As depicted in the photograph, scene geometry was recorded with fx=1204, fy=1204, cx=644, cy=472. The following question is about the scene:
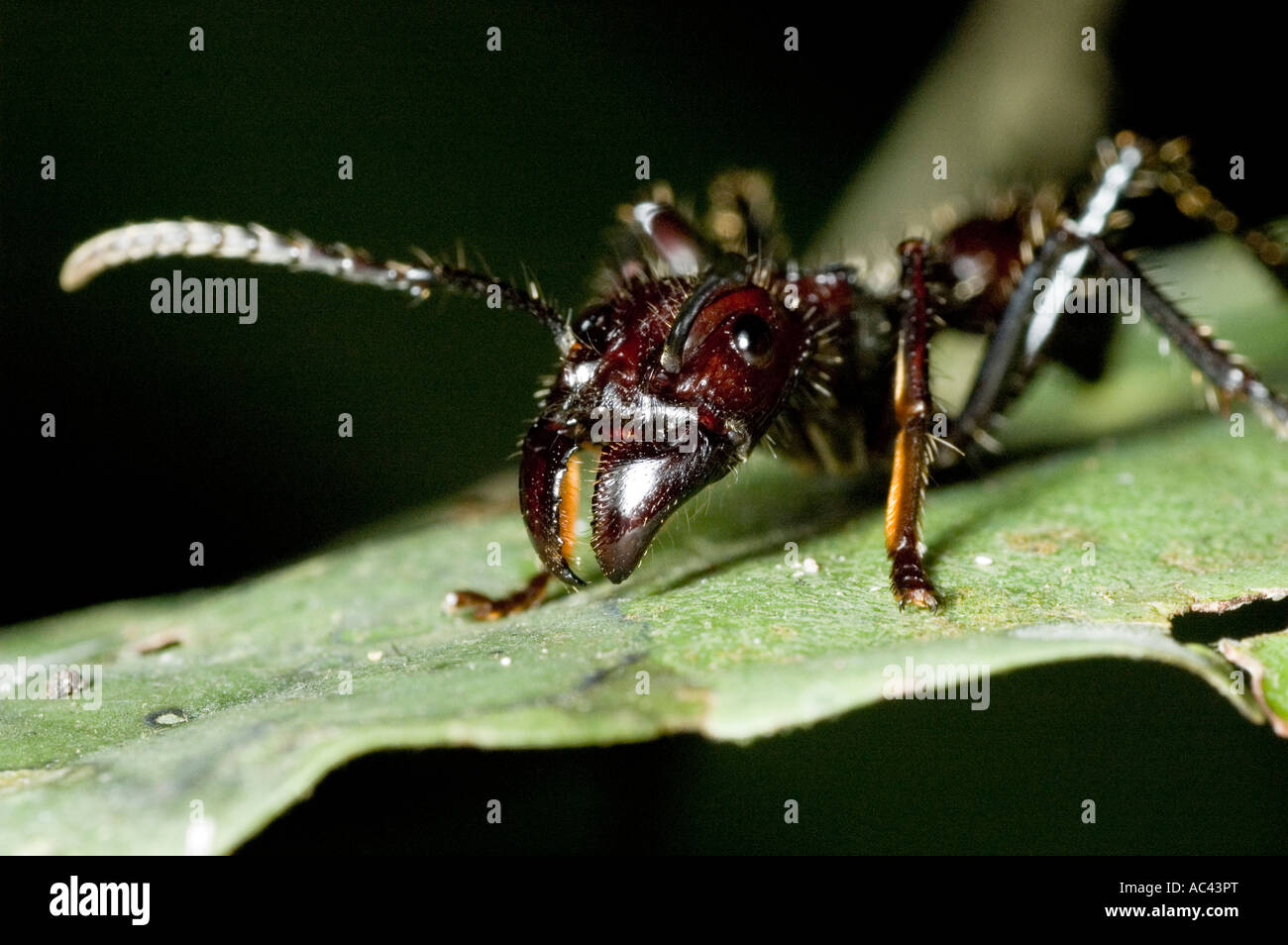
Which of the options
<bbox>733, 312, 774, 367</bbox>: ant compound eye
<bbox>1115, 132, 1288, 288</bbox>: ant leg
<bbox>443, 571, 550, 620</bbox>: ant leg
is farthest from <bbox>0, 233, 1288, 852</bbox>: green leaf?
<bbox>1115, 132, 1288, 288</bbox>: ant leg

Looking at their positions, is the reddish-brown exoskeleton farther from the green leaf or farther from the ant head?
the green leaf

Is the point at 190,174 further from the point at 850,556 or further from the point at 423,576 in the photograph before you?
the point at 850,556

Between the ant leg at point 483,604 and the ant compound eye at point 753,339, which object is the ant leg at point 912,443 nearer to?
the ant compound eye at point 753,339

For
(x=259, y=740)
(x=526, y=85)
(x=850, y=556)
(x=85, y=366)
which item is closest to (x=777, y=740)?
(x=850, y=556)

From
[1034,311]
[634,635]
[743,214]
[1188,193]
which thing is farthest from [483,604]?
[1188,193]

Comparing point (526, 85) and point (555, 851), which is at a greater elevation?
point (526, 85)

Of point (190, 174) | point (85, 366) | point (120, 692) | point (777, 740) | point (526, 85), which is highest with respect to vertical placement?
point (526, 85)

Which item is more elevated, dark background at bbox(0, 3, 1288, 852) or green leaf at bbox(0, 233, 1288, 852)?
dark background at bbox(0, 3, 1288, 852)
